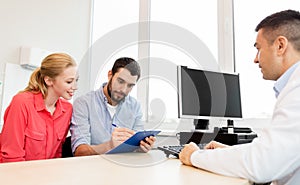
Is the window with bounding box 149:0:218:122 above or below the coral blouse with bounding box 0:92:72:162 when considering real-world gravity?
above

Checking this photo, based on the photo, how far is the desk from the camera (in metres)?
0.72

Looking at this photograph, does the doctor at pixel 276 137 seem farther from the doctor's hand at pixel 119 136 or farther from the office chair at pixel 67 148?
the office chair at pixel 67 148

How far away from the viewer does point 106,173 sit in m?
0.82

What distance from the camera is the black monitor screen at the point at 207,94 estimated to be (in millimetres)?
1597

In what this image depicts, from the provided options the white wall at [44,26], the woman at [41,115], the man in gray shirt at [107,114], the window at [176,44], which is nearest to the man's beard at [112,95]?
the man in gray shirt at [107,114]

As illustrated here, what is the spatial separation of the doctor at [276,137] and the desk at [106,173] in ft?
0.13

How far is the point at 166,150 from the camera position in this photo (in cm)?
122

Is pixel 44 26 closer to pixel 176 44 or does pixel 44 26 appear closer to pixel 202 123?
pixel 176 44

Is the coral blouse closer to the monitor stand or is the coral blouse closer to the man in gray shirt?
the man in gray shirt

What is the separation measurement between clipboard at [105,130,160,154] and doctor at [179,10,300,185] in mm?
240

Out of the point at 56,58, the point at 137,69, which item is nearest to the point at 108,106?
the point at 137,69

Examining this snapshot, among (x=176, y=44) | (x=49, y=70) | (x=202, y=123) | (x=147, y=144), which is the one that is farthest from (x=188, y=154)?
(x=176, y=44)

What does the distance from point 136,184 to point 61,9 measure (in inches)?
95.5

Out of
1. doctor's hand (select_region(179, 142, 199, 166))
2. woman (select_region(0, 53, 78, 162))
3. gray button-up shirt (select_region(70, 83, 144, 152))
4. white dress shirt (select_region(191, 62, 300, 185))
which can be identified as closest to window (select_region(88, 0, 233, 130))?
gray button-up shirt (select_region(70, 83, 144, 152))
